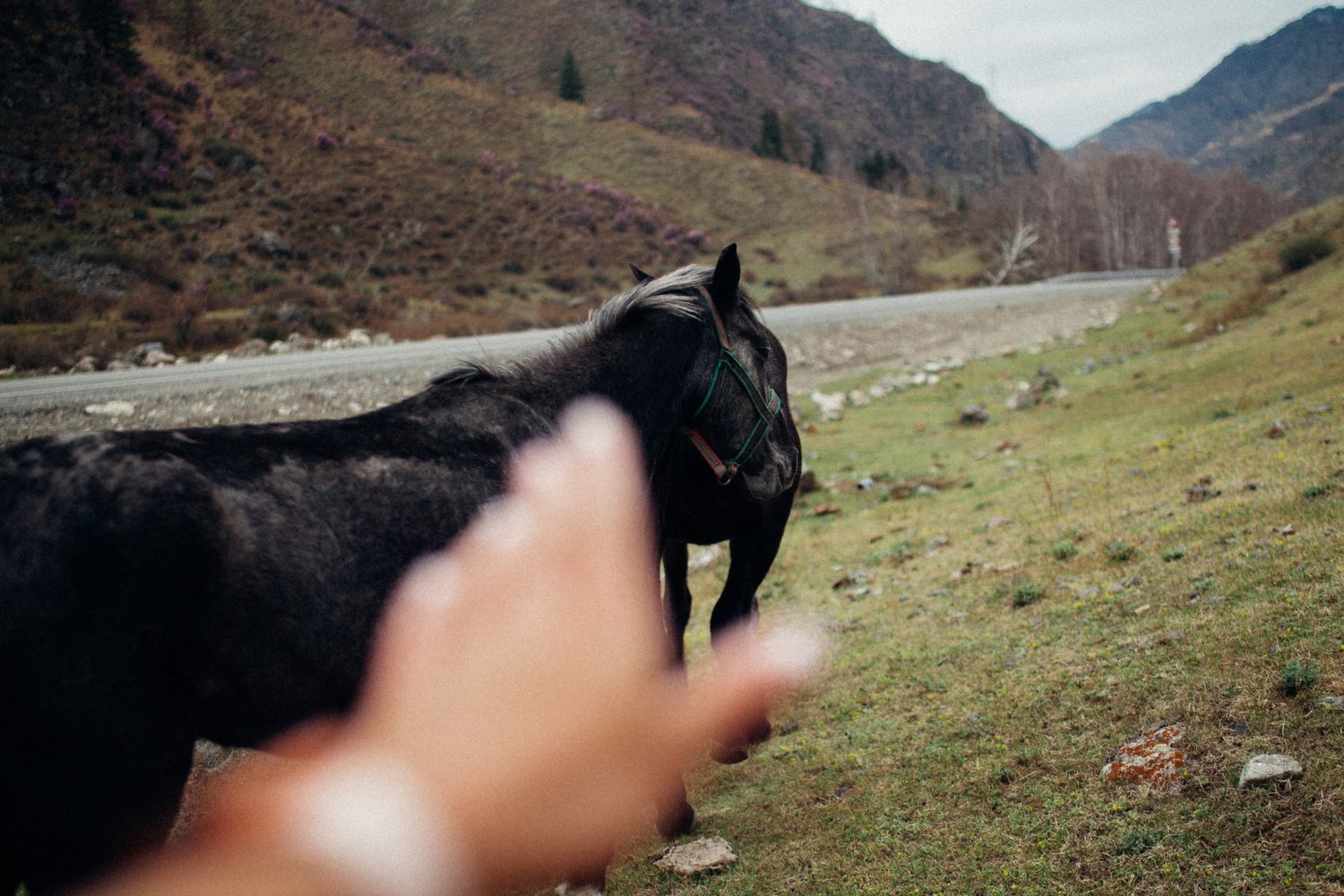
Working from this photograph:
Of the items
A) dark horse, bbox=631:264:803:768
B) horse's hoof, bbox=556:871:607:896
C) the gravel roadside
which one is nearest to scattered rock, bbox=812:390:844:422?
the gravel roadside

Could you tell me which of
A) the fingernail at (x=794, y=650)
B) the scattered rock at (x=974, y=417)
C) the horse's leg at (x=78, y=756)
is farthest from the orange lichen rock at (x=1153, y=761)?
the scattered rock at (x=974, y=417)

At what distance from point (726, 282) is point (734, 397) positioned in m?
0.56

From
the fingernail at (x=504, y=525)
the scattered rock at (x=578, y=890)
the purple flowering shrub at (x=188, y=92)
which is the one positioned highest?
the purple flowering shrub at (x=188, y=92)

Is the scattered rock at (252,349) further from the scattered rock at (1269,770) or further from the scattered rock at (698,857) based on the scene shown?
the scattered rock at (1269,770)

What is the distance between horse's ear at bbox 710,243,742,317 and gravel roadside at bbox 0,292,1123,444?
8.45ft

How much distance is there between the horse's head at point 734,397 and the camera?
3.63 m

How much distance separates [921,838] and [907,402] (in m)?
14.1

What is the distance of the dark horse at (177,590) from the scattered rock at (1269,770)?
8.88 feet

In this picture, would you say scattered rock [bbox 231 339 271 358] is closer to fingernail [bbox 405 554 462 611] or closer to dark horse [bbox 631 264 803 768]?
dark horse [bbox 631 264 803 768]

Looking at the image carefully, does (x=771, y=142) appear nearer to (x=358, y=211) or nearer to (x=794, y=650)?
(x=358, y=211)

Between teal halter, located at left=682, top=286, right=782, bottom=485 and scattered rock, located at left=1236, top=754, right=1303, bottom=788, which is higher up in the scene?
teal halter, located at left=682, top=286, right=782, bottom=485

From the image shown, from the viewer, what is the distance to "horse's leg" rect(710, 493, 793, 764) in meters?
4.38

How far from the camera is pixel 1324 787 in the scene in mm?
2359

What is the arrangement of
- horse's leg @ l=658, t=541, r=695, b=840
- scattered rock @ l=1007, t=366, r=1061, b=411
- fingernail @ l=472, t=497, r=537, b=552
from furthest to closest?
scattered rock @ l=1007, t=366, r=1061, b=411 → horse's leg @ l=658, t=541, r=695, b=840 → fingernail @ l=472, t=497, r=537, b=552
